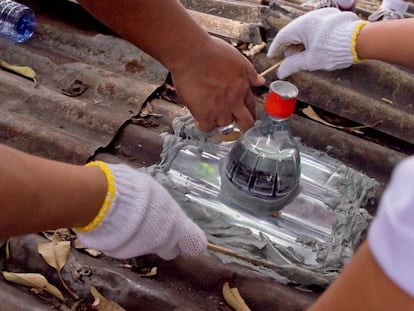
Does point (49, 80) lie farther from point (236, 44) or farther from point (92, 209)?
point (92, 209)

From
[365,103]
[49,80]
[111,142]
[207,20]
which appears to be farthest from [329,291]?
[207,20]

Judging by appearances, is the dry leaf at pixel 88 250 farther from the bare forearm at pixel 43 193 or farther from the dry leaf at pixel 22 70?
the dry leaf at pixel 22 70

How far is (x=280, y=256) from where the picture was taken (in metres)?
1.62

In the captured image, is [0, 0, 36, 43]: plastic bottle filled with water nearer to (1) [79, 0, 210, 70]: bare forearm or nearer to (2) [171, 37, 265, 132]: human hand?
(1) [79, 0, 210, 70]: bare forearm

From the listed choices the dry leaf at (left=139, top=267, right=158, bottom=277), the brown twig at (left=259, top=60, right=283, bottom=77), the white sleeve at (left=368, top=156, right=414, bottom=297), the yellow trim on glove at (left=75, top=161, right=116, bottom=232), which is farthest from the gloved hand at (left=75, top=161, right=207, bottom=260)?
the brown twig at (left=259, top=60, right=283, bottom=77)

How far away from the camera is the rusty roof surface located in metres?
1.53

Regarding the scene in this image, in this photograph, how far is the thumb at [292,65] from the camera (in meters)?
1.99

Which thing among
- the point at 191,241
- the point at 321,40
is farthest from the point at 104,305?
the point at 321,40

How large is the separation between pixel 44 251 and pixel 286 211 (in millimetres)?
663

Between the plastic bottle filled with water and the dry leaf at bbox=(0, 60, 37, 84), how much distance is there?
0.16 m

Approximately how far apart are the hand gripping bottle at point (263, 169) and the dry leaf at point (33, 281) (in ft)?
1.80

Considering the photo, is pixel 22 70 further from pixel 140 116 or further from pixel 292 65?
pixel 292 65

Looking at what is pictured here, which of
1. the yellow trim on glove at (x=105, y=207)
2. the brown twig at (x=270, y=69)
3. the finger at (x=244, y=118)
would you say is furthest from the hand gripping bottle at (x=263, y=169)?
the yellow trim on glove at (x=105, y=207)

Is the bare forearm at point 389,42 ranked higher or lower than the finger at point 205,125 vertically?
higher
